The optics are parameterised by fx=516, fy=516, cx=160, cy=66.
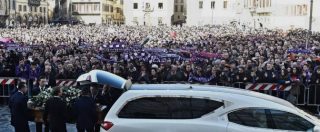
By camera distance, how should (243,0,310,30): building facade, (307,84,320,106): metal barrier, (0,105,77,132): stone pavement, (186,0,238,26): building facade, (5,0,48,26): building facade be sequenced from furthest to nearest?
(186,0,238,26): building facade → (5,0,48,26): building facade → (243,0,310,30): building facade → (307,84,320,106): metal barrier → (0,105,77,132): stone pavement

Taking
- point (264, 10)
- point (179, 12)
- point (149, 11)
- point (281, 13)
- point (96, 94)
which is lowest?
point (96, 94)

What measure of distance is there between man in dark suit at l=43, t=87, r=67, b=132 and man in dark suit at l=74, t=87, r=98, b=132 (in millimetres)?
292

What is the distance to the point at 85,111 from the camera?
10.6 metres

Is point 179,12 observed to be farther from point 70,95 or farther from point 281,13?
point 70,95

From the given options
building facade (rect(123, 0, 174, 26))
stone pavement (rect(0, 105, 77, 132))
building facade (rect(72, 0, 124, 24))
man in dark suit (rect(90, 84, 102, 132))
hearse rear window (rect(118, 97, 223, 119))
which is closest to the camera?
hearse rear window (rect(118, 97, 223, 119))

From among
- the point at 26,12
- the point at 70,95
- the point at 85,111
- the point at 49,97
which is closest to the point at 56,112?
the point at 85,111

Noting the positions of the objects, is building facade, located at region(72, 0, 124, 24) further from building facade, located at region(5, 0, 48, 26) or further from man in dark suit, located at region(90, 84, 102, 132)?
man in dark suit, located at region(90, 84, 102, 132)

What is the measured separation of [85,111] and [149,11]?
331ft

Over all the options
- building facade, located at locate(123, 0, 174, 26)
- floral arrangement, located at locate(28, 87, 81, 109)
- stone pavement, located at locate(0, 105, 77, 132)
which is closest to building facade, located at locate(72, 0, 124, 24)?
building facade, located at locate(123, 0, 174, 26)

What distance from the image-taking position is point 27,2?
105000 mm

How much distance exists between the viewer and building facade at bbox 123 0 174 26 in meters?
111

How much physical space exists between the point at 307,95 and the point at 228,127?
29.0ft

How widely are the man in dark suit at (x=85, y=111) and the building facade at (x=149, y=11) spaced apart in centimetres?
10023

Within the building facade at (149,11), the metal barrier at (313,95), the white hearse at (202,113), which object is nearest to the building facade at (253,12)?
the building facade at (149,11)
